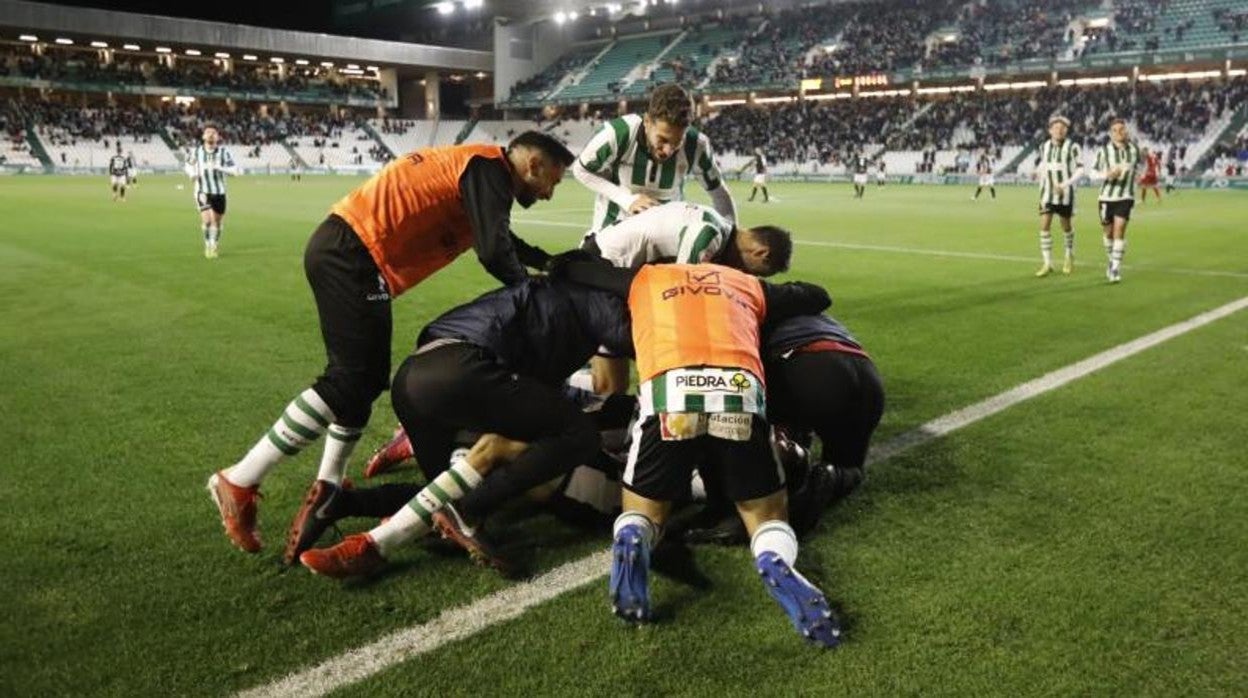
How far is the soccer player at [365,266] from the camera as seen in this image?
378 cm

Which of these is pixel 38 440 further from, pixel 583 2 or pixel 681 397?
pixel 583 2

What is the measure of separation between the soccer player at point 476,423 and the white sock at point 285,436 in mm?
240

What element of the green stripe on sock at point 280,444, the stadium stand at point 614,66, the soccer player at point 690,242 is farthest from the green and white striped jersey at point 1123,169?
the stadium stand at point 614,66

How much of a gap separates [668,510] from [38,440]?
3955 mm

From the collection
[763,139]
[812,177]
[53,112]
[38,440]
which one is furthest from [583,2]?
[38,440]

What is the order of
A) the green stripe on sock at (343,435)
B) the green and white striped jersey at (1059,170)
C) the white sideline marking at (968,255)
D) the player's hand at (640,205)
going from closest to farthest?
the green stripe on sock at (343,435) < the player's hand at (640,205) < the white sideline marking at (968,255) < the green and white striped jersey at (1059,170)

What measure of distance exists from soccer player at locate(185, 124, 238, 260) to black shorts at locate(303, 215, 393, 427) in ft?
38.6

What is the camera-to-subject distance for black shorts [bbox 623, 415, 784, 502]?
11.1 ft

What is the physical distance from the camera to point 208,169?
14805 mm

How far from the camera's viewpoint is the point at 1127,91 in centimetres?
4638

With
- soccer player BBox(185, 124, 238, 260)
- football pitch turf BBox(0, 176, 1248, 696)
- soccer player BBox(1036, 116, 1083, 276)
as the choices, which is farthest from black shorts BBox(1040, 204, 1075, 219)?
soccer player BBox(185, 124, 238, 260)

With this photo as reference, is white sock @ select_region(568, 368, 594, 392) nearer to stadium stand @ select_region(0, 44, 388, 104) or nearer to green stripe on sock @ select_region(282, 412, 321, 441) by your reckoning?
green stripe on sock @ select_region(282, 412, 321, 441)

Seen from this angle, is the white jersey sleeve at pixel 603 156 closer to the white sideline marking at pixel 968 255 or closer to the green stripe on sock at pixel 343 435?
the green stripe on sock at pixel 343 435

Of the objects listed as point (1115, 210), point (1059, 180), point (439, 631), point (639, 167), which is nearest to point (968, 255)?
point (1059, 180)
